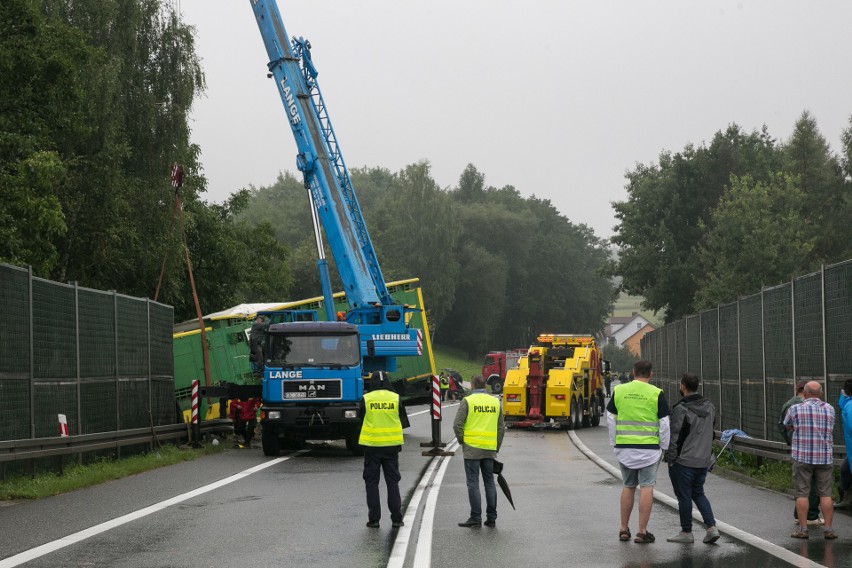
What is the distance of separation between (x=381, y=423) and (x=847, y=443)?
4.89 m

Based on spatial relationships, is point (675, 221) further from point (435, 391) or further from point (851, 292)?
point (851, 292)

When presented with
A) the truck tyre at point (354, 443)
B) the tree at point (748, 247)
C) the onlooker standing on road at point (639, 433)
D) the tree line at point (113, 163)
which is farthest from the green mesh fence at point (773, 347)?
the tree at point (748, 247)

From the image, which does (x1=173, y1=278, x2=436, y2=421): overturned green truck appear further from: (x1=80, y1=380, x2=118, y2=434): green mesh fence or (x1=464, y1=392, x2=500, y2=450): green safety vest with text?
(x1=464, y1=392, x2=500, y2=450): green safety vest with text

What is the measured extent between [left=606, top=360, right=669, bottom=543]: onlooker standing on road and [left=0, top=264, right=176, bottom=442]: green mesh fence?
9.83 meters

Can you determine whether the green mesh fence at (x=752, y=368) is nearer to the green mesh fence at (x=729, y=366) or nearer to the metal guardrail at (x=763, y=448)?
the metal guardrail at (x=763, y=448)

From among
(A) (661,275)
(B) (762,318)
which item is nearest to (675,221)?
(A) (661,275)

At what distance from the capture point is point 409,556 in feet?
35.5

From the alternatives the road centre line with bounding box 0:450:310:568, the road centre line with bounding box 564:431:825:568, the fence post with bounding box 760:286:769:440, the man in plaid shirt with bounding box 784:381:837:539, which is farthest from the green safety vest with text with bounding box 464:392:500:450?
the fence post with bounding box 760:286:769:440

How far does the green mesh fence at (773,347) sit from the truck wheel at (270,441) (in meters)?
9.16

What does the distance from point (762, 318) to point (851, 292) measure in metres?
5.41

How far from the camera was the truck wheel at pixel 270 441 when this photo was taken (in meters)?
25.5

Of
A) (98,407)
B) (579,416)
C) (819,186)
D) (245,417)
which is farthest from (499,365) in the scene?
(98,407)

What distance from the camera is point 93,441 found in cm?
2173

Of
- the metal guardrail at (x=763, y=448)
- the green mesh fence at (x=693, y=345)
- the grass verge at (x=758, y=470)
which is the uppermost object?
the green mesh fence at (x=693, y=345)
